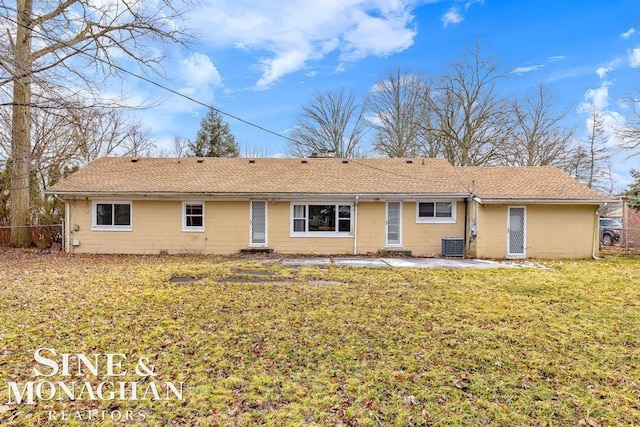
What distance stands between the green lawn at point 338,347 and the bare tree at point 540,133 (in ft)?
72.7

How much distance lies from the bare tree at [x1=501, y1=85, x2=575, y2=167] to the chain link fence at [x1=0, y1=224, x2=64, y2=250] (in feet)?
93.7

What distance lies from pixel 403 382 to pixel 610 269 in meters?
10.4

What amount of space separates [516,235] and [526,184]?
7.84ft

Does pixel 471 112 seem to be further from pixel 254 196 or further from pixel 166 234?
pixel 166 234

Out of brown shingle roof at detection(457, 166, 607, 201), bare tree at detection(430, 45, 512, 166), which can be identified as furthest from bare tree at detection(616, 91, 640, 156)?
bare tree at detection(430, 45, 512, 166)

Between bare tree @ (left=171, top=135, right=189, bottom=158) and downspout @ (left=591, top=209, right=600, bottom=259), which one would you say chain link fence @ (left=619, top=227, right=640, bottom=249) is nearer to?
downspout @ (left=591, top=209, right=600, bottom=259)

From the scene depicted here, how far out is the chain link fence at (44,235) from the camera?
13891mm

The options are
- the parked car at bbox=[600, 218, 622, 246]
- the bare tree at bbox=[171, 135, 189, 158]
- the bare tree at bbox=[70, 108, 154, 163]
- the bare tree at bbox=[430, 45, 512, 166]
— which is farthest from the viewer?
the bare tree at bbox=[171, 135, 189, 158]

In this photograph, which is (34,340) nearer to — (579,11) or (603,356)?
(603,356)

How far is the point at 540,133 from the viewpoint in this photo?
27.7 meters

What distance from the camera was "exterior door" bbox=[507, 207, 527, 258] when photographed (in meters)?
12.9

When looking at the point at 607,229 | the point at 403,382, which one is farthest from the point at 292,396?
the point at 607,229

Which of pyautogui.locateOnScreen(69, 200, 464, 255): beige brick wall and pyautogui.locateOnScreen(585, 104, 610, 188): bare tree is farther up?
pyautogui.locateOnScreen(585, 104, 610, 188): bare tree

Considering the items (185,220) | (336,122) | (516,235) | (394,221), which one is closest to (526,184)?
(516,235)
